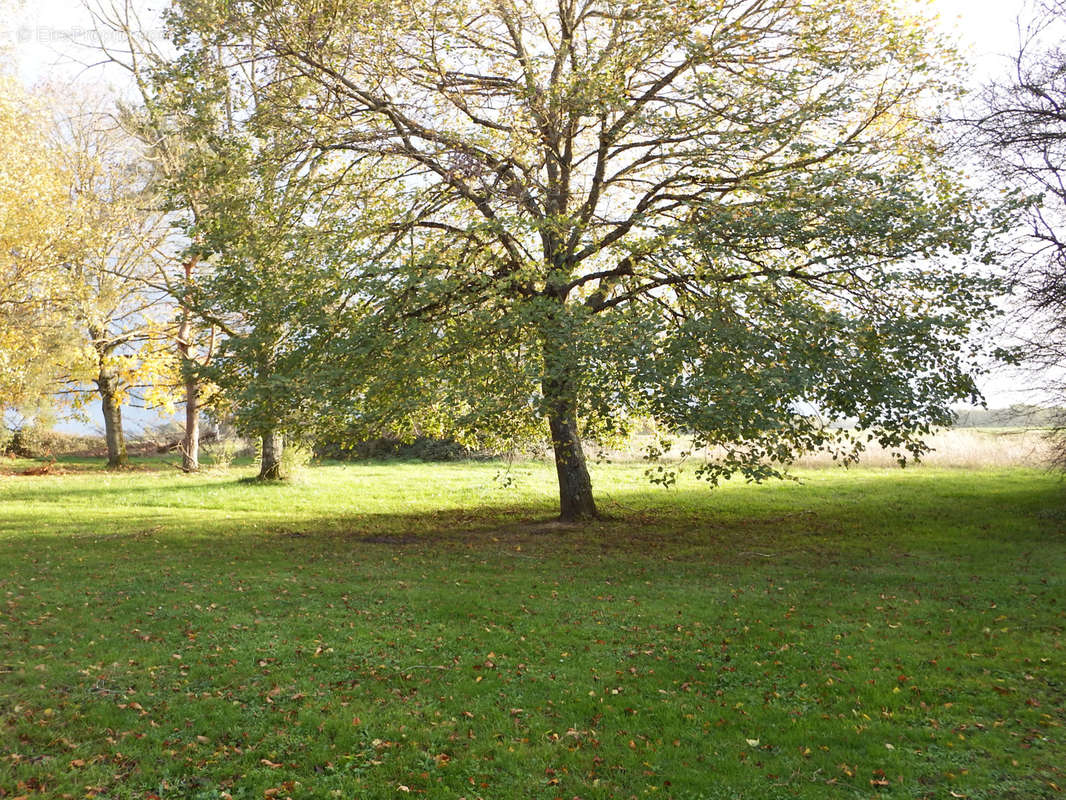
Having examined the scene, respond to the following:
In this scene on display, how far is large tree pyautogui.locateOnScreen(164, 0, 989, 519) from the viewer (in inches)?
498

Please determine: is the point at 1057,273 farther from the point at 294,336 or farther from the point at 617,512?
the point at 294,336

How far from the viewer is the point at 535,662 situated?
8.37 m

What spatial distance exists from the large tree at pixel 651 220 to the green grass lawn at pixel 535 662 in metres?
2.50

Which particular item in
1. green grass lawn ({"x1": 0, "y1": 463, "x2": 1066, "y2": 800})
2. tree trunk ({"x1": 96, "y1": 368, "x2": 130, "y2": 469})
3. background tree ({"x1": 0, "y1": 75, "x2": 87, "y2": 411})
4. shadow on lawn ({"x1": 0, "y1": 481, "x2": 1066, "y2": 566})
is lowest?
green grass lawn ({"x1": 0, "y1": 463, "x2": 1066, "y2": 800})

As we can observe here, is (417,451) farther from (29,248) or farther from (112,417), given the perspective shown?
(29,248)

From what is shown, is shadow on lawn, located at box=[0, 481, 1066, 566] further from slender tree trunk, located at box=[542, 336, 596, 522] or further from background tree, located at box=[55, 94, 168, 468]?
background tree, located at box=[55, 94, 168, 468]

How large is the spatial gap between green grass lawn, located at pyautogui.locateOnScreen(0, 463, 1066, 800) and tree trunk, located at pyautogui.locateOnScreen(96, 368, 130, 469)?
14107 mm

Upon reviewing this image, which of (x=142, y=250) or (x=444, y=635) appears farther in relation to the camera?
(x=142, y=250)

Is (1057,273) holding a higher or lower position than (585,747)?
higher

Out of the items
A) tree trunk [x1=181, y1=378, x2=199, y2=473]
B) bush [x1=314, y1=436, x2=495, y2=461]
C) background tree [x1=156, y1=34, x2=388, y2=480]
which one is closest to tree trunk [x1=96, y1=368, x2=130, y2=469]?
tree trunk [x1=181, y1=378, x2=199, y2=473]

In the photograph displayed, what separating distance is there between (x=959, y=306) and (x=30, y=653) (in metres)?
15.1

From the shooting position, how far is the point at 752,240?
1348cm

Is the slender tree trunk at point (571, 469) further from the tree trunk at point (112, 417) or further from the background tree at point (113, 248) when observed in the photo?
the tree trunk at point (112, 417)

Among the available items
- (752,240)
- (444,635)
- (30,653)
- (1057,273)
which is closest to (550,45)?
(752,240)
